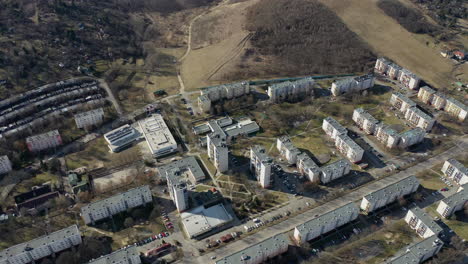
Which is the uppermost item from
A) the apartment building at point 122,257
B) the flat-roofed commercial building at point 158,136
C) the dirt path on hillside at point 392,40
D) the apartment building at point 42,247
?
the dirt path on hillside at point 392,40

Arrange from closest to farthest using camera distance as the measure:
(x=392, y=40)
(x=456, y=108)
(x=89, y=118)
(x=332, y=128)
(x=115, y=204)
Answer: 1. (x=115, y=204)
2. (x=332, y=128)
3. (x=89, y=118)
4. (x=456, y=108)
5. (x=392, y=40)

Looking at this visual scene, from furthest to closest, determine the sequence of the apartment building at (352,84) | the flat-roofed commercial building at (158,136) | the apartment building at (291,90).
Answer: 1. the apartment building at (352,84)
2. the apartment building at (291,90)
3. the flat-roofed commercial building at (158,136)

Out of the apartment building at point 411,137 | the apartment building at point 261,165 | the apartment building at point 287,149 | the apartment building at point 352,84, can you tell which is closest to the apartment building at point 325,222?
the apartment building at point 261,165

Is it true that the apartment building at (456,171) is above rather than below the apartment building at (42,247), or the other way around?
above

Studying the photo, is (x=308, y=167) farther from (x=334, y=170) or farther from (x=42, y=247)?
(x=42, y=247)

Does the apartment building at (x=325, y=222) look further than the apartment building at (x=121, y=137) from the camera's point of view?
No

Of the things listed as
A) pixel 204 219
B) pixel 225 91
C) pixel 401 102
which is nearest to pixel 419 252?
pixel 204 219

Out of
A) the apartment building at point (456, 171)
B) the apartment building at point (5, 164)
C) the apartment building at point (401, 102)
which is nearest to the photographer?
the apartment building at point (456, 171)

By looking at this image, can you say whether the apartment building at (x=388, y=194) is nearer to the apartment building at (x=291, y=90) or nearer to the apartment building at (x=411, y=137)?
the apartment building at (x=411, y=137)
